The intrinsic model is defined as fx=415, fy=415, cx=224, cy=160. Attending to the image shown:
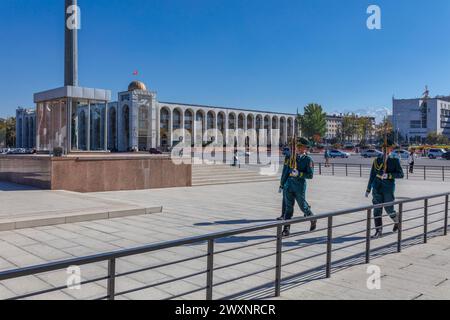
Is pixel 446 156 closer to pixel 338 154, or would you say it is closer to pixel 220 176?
pixel 338 154

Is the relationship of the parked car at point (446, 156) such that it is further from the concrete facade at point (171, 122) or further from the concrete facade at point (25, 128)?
the concrete facade at point (25, 128)

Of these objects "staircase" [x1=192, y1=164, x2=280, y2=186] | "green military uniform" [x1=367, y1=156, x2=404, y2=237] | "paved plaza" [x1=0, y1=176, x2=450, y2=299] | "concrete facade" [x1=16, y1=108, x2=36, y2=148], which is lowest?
"paved plaza" [x1=0, y1=176, x2=450, y2=299]

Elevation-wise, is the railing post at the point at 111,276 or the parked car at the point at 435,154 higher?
the parked car at the point at 435,154

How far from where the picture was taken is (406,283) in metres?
5.27

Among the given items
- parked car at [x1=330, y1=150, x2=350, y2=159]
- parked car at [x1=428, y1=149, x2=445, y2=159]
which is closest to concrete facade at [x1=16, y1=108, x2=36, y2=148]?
parked car at [x1=330, y1=150, x2=350, y2=159]

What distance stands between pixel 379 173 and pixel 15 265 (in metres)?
6.71

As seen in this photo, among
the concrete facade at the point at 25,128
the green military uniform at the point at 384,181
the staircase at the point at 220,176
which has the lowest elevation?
the staircase at the point at 220,176

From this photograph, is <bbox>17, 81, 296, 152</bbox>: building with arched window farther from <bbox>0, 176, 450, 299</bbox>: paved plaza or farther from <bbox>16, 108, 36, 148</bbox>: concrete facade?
<bbox>0, 176, 450, 299</bbox>: paved plaza

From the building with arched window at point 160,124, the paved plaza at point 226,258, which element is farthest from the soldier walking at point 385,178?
the building with arched window at point 160,124

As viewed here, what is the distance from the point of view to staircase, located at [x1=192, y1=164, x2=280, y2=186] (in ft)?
64.3

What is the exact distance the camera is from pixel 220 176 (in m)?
20.9

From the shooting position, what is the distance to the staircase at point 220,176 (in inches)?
772
